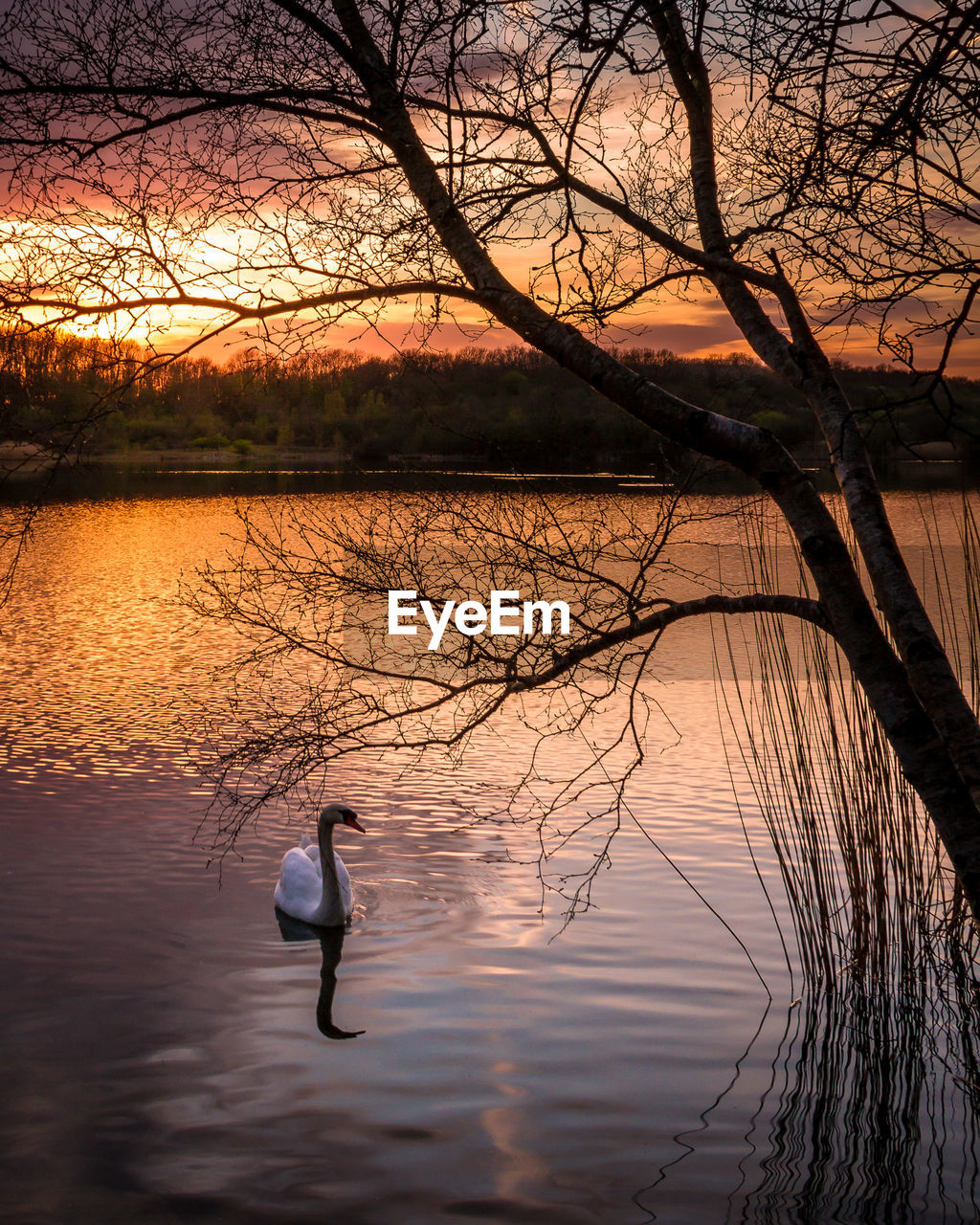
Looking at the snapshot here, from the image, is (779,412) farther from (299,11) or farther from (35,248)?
(35,248)

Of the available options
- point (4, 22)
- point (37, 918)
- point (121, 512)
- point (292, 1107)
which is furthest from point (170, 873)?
point (121, 512)

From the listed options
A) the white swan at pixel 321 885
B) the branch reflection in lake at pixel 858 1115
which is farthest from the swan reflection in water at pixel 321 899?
the branch reflection in lake at pixel 858 1115

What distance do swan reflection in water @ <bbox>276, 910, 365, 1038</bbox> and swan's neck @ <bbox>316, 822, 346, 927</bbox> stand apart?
0.18ft

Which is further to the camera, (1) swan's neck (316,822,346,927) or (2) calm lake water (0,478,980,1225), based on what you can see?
(1) swan's neck (316,822,346,927)

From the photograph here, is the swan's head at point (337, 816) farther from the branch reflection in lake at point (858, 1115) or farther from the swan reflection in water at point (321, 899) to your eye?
the branch reflection in lake at point (858, 1115)

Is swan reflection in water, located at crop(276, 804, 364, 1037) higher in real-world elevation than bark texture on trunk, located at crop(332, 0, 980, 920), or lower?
lower

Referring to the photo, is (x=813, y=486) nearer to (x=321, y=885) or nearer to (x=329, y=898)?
(x=329, y=898)

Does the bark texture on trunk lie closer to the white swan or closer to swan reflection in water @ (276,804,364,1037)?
swan reflection in water @ (276,804,364,1037)

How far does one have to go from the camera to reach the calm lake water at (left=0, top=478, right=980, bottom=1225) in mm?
4965

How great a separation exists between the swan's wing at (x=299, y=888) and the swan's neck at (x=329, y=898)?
9 centimetres

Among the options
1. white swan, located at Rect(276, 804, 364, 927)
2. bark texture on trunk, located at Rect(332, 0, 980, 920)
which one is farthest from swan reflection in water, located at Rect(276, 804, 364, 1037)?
bark texture on trunk, located at Rect(332, 0, 980, 920)

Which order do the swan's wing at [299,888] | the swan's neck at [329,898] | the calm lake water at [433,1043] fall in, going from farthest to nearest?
the swan's wing at [299,888], the swan's neck at [329,898], the calm lake water at [433,1043]

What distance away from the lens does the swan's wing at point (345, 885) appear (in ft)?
27.5

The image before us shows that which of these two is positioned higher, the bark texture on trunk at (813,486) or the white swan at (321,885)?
the bark texture on trunk at (813,486)
